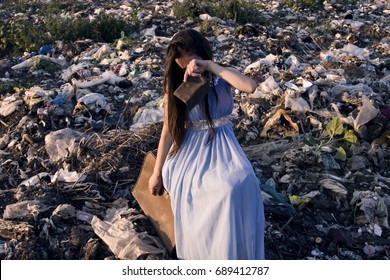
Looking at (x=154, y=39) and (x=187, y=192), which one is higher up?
(x=187, y=192)

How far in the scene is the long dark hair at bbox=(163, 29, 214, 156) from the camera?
262cm

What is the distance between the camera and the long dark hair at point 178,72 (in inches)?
103

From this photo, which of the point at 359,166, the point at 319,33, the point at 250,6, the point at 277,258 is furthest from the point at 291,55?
the point at 277,258

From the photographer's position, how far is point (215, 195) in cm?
253

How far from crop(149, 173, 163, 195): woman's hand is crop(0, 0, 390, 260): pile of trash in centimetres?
28

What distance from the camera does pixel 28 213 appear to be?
135 inches

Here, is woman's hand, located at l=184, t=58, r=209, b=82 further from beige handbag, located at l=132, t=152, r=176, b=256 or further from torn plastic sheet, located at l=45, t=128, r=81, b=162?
torn plastic sheet, located at l=45, t=128, r=81, b=162

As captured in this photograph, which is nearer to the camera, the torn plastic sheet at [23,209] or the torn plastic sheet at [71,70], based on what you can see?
the torn plastic sheet at [23,209]

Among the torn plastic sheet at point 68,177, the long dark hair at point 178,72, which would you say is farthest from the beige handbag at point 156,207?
the torn plastic sheet at point 68,177

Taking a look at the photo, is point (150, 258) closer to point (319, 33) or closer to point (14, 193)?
point (14, 193)

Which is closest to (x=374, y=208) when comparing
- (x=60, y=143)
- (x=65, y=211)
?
(x=65, y=211)

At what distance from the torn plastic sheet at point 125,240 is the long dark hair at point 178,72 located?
0.55 meters

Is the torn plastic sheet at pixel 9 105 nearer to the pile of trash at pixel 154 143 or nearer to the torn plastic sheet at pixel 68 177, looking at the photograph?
the pile of trash at pixel 154 143

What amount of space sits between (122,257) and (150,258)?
16 centimetres
